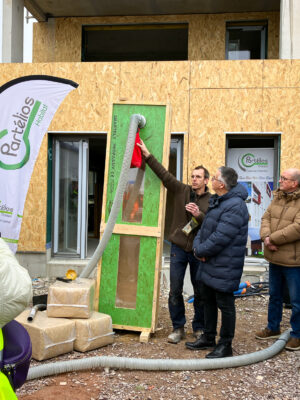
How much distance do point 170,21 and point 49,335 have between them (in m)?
9.38

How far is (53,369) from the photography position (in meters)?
3.70

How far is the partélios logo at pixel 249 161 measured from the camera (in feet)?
27.5

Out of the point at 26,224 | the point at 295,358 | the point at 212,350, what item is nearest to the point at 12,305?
the point at 212,350

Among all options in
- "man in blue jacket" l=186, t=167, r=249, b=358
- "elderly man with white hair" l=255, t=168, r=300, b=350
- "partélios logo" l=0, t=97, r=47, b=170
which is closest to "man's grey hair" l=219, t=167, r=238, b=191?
"man in blue jacket" l=186, t=167, r=249, b=358

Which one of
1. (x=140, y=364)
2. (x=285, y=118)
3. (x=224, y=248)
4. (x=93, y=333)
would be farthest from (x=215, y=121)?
(x=140, y=364)

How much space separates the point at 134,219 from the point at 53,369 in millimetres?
2011

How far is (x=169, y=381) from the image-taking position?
3.70 m

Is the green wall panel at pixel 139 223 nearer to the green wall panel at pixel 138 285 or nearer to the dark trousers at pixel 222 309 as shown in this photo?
the green wall panel at pixel 138 285

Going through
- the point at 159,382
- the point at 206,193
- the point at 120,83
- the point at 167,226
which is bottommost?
the point at 159,382

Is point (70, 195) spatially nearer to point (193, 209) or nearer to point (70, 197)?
point (70, 197)

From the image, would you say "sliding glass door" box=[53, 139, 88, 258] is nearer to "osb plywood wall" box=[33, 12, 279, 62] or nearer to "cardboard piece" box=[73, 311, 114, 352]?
"osb plywood wall" box=[33, 12, 279, 62]

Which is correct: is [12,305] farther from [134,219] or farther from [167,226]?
[167,226]

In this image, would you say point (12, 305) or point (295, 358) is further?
point (295, 358)

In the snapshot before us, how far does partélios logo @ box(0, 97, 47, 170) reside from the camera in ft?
16.6
